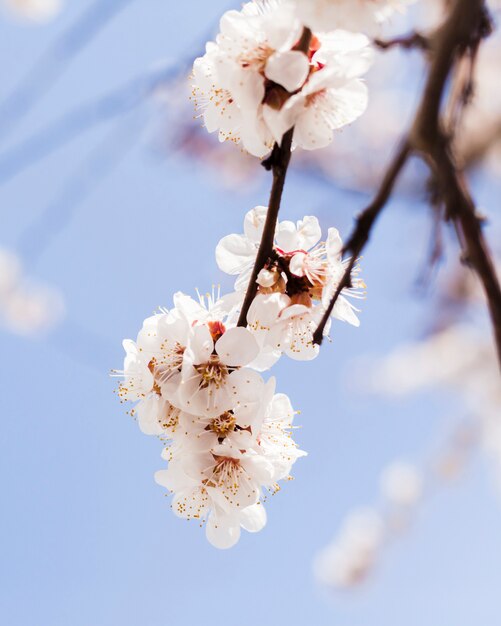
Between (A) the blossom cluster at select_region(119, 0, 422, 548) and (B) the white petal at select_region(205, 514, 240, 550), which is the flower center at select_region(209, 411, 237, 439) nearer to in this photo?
(A) the blossom cluster at select_region(119, 0, 422, 548)

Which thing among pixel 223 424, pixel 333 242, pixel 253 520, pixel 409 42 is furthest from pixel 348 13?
pixel 253 520

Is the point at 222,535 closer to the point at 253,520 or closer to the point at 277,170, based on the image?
the point at 253,520

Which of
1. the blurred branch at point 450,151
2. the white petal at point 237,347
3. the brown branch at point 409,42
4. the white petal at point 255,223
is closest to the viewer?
the blurred branch at point 450,151

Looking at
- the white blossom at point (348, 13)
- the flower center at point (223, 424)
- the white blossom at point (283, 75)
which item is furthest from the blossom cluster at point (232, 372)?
the white blossom at point (348, 13)

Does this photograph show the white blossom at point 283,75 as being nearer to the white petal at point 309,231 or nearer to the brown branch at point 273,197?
the brown branch at point 273,197

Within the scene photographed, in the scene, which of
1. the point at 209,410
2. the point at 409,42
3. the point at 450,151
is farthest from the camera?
the point at 209,410

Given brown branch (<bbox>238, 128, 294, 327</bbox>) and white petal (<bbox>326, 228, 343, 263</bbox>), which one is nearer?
brown branch (<bbox>238, 128, 294, 327</bbox>)

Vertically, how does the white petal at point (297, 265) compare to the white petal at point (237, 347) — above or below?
above

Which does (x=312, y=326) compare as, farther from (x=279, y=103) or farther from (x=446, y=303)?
(x=446, y=303)

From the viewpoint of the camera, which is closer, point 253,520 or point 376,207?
point 376,207

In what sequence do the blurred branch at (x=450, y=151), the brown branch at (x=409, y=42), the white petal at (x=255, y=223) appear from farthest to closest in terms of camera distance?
the white petal at (x=255, y=223) → the brown branch at (x=409, y=42) → the blurred branch at (x=450, y=151)

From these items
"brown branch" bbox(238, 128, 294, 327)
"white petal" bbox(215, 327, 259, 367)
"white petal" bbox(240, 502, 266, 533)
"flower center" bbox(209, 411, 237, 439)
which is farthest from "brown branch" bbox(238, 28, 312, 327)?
"white petal" bbox(240, 502, 266, 533)

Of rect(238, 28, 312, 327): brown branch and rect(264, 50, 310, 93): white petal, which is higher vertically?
rect(264, 50, 310, 93): white petal
